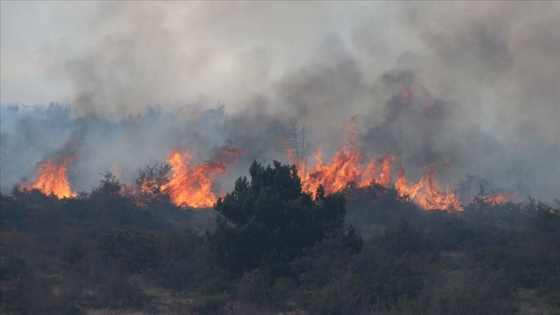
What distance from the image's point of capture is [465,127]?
55.5m

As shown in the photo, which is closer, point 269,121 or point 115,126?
point 269,121

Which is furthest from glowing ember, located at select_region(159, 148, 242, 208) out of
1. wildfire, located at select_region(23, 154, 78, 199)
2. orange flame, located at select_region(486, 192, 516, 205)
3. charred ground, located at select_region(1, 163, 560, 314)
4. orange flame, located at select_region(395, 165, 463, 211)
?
orange flame, located at select_region(486, 192, 516, 205)

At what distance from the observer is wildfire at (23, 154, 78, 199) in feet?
153

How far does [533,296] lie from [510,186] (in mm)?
46554

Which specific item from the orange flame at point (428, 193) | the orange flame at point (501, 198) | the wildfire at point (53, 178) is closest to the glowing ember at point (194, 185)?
the wildfire at point (53, 178)

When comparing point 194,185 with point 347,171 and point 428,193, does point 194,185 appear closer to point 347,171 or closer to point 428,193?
point 347,171

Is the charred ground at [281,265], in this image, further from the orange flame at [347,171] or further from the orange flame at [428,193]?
the orange flame at [428,193]

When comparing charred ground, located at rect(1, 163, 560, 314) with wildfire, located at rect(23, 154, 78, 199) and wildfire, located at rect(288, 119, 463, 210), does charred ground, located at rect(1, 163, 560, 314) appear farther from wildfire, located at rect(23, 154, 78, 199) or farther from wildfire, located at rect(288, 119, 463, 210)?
wildfire, located at rect(23, 154, 78, 199)

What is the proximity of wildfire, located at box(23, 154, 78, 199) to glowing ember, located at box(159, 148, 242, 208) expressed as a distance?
18.5ft

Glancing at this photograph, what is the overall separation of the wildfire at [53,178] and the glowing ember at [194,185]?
5.64 meters

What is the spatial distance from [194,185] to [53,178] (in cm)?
962

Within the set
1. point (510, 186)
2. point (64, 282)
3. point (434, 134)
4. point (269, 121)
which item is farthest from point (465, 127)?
point (64, 282)

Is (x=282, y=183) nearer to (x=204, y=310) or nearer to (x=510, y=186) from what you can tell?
(x=204, y=310)

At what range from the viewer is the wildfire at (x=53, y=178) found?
153ft
